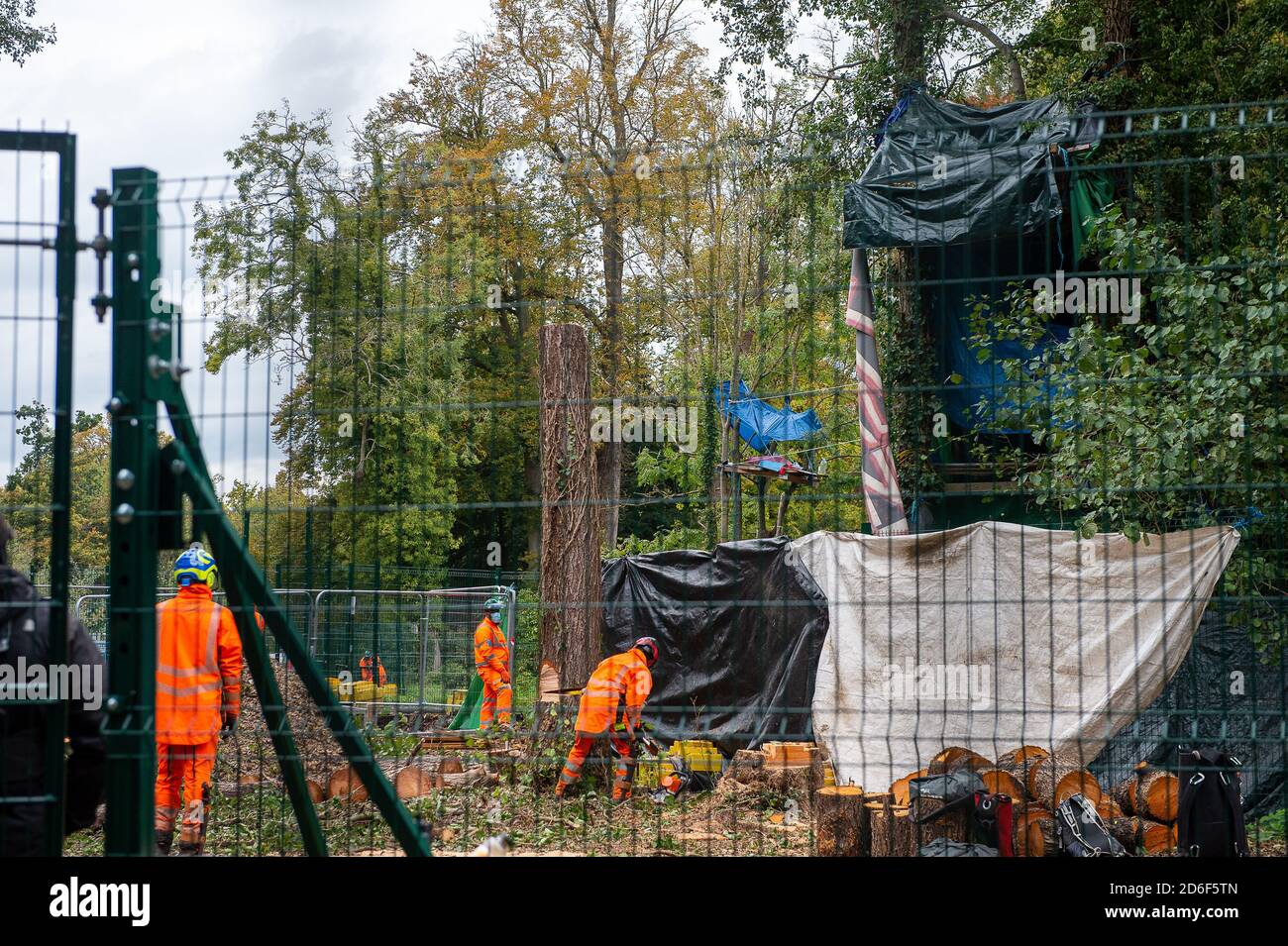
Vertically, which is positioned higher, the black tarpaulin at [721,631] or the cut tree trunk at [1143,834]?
the black tarpaulin at [721,631]

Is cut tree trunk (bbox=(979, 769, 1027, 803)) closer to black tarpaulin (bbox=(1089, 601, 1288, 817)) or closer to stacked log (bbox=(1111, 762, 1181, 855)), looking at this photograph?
black tarpaulin (bbox=(1089, 601, 1288, 817))

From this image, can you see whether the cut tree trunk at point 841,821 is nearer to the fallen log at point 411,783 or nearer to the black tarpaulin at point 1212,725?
the black tarpaulin at point 1212,725

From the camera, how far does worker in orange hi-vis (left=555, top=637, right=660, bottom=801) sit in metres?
7.82

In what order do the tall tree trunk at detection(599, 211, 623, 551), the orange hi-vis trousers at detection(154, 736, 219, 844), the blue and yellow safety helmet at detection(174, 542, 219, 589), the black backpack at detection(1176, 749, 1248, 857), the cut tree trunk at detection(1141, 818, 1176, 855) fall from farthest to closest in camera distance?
1. the cut tree trunk at detection(1141, 818, 1176, 855)
2. the blue and yellow safety helmet at detection(174, 542, 219, 589)
3. the orange hi-vis trousers at detection(154, 736, 219, 844)
4. the black backpack at detection(1176, 749, 1248, 857)
5. the tall tree trunk at detection(599, 211, 623, 551)

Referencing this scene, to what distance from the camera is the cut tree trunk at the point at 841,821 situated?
643 cm

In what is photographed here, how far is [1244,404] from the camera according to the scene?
4719 millimetres

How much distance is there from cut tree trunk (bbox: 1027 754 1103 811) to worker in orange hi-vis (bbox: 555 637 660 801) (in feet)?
9.08

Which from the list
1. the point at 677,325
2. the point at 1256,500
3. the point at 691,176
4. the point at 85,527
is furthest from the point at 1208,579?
the point at 85,527

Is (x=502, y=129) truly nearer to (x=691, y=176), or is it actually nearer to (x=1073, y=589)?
(x=1073, y=589)

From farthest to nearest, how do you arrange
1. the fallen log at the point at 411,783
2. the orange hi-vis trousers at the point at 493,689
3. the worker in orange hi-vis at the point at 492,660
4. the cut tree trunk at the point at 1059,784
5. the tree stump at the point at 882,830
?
the worker in orange hi-vis at the point at 492,660 < the orange hi-vis trousers at the point at 493,689 < the fallen log at the point at 411,783 < the cut tree trunk at the point at 1059,784 < the tree stump at the point at 882,830

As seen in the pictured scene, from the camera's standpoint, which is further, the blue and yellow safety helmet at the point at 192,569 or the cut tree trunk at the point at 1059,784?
the cut tree trunk at the point at 1059,784

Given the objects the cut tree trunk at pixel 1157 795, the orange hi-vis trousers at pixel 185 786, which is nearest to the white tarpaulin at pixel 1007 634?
the cut tree trunk at pixel 1157 795

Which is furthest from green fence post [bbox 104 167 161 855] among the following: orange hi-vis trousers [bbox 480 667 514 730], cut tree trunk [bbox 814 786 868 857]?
orange hi-vis trousers [bbox 480 667 514 730]

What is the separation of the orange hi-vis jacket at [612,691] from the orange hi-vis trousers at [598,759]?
0.13m
